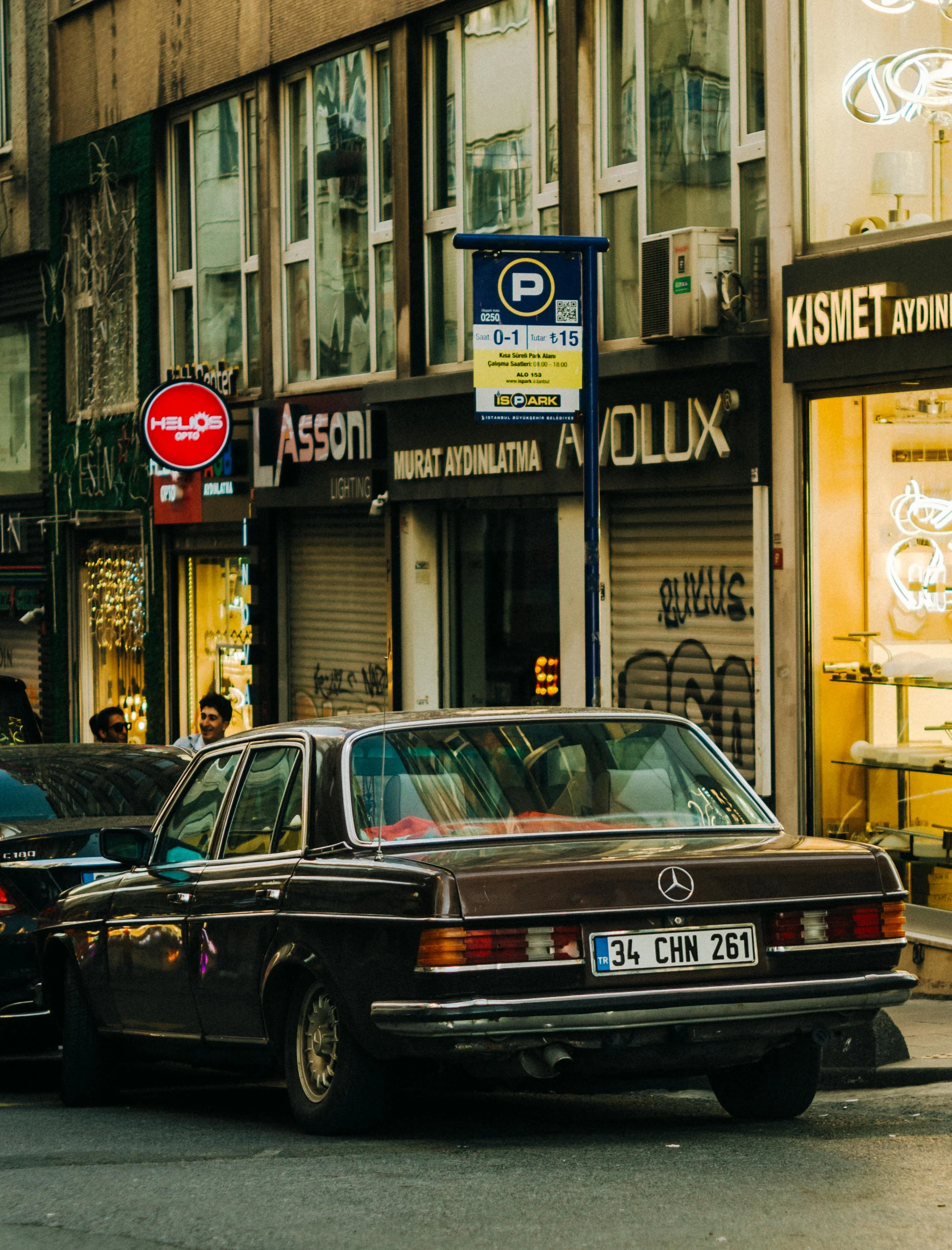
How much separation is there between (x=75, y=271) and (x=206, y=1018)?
55.9ft

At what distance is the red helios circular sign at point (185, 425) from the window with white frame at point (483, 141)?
3.03 meters

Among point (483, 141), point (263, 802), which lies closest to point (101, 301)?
point (483, 141)

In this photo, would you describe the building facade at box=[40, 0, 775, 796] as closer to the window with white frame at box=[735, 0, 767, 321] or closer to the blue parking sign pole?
the window with white frame at box=[735, 0, 767, 321]

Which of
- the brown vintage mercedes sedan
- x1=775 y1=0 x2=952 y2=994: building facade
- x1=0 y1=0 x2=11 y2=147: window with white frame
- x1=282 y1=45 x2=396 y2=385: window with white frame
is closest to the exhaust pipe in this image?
the brown vintage mercedes sedan

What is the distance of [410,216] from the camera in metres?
17.0

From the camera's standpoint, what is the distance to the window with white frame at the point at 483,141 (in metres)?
15.5

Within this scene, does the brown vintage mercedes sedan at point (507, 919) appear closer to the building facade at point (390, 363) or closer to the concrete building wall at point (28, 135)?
the building facade at point (390, 363)

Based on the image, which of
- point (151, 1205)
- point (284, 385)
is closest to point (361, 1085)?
point (151, 1205)

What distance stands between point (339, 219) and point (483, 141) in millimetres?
2465

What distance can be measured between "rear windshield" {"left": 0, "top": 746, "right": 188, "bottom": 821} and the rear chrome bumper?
13.7 feet

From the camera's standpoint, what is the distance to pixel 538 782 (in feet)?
24.0

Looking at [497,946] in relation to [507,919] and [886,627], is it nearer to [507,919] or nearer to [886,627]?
[507,919]

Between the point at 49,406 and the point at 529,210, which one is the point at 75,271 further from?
the point at 529,210

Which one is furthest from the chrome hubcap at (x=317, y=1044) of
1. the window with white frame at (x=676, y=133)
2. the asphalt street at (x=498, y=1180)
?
the window with white frame at (x=676, y=133)
